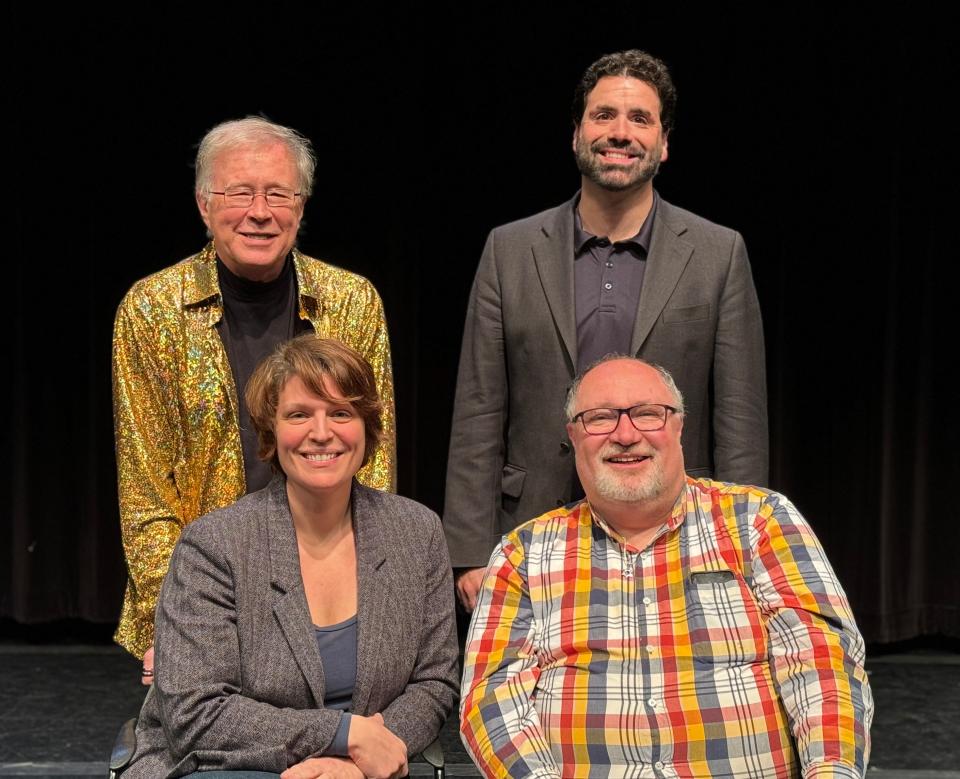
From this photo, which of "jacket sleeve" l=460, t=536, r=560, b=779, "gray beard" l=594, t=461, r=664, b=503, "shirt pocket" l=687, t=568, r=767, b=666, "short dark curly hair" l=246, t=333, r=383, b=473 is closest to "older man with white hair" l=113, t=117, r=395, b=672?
"short dark curly hair" l=246, t=333, r=383, b=473

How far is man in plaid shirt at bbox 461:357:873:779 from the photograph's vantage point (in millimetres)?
2010

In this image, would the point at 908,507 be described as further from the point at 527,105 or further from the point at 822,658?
the point at 822,658

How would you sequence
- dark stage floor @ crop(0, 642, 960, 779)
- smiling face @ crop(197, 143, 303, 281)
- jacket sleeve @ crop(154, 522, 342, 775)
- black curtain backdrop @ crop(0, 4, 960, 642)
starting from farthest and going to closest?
black curtain backdrop @ crop(0, 4, 960, 642), dark stage floor @ crop(0, 642, 960, 779), smiling face @ crop(197, 143, 303, 281), jacket sleeve @ crop(154, 522, 342, 775)

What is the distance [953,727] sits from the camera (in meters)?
3.81

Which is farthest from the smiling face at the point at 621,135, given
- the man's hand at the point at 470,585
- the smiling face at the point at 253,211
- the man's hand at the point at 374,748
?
the man's hand at the point at 374,748

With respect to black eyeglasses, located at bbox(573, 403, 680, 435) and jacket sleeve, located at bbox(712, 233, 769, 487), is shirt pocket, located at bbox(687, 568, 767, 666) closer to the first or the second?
black eyeglasses, located at bbox(573, 403, 680, 435)

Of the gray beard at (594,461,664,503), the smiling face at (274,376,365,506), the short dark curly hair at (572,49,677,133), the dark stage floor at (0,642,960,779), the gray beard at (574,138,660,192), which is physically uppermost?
the short dark curly hair at (572,49,677,133)

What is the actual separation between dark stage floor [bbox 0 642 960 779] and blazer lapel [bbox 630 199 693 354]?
161 centimetres

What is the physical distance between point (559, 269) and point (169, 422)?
32.5 inches

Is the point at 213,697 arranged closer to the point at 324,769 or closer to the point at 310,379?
the point at 324,769

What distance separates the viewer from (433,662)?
7.20 feet

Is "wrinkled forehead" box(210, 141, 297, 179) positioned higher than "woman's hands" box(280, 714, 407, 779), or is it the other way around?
"wrinkled forehead" box(210, 141, 297, 179)

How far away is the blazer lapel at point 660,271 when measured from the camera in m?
2.47

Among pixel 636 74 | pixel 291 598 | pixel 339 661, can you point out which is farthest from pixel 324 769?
pixel 636 74
